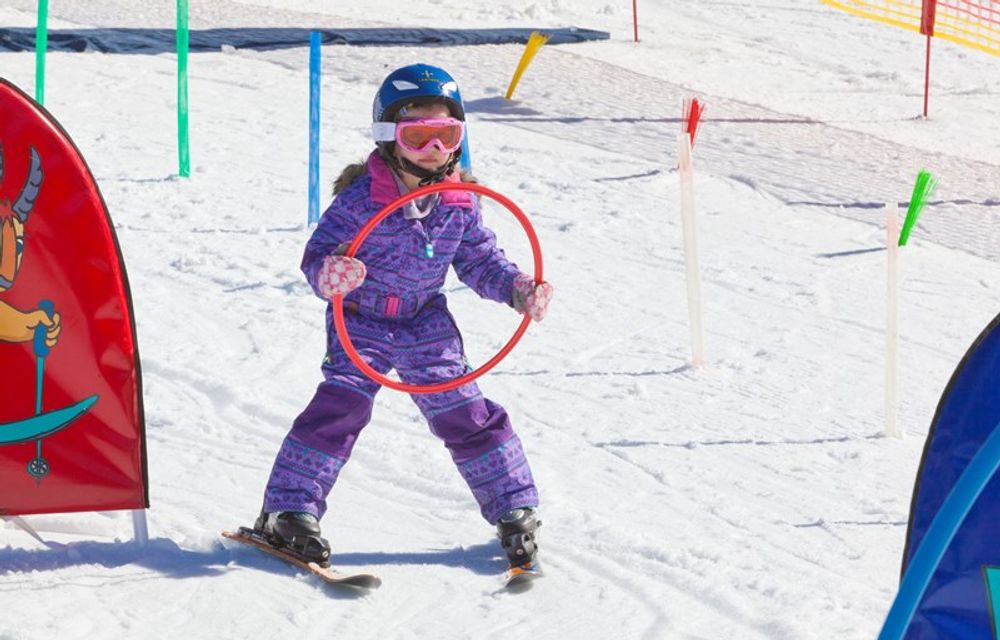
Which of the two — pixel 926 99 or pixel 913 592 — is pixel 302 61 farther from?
pixel 913 592

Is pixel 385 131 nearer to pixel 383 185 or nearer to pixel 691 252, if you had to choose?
pixel 383 185

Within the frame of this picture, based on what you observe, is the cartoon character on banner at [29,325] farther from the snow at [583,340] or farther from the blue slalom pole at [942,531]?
the blue slalom pole at [942,531]

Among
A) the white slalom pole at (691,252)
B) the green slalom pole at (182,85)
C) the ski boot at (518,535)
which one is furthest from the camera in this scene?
the green slalom pole at (182,85)

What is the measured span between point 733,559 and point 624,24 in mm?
11893

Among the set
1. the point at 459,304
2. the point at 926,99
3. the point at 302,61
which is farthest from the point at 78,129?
the point at 926,99

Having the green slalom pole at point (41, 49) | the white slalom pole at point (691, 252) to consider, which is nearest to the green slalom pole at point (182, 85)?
the green slalom pole at point (41, 49)

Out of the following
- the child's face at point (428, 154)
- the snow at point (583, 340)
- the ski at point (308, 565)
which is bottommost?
the snow at point (583, 340)

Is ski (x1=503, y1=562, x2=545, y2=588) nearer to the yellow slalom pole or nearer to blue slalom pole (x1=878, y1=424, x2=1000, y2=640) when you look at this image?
blue slalom pole (x1=878, y1=424, x2=1000, y2=640)

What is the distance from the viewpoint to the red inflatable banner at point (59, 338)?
3.84 metres

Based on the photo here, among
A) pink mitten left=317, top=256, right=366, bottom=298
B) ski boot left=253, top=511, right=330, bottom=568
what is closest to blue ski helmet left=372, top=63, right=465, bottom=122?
pink mitten left=317, top=256, right=366, bottom=298

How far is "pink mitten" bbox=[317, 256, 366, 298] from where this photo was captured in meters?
3.78

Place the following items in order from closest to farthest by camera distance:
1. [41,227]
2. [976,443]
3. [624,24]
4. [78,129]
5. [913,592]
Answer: [913,592] → [976,443] → [41,227] → [78,129] → [624,24]

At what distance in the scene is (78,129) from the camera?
10.0 m

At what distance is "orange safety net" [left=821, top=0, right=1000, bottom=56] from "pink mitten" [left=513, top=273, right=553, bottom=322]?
872cm
